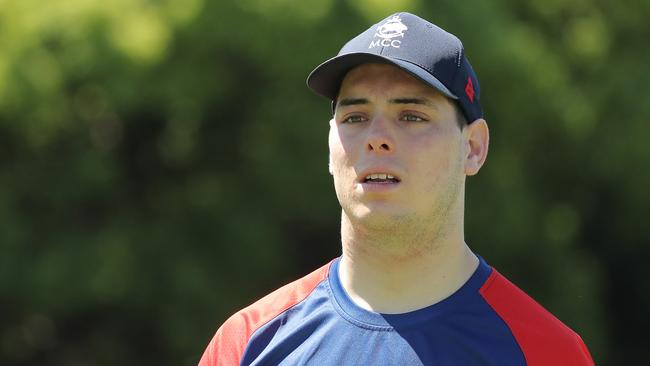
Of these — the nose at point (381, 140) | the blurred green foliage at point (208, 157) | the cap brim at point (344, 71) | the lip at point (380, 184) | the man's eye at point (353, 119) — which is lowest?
the blurred green foliage at point (208, 157)

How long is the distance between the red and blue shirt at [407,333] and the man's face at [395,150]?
194 millimetres

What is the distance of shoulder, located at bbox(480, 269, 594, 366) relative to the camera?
6.63 feet

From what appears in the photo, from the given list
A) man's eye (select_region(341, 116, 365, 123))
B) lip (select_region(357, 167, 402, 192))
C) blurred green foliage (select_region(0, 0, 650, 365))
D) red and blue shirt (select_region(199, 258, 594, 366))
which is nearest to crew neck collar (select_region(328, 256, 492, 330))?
red and blue shirt (select_region(199, 258, 594, 366))

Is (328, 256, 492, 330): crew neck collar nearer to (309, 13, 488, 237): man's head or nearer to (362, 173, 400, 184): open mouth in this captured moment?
(309, 13, 488, 237): man's head

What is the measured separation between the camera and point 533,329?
2057 millimetres

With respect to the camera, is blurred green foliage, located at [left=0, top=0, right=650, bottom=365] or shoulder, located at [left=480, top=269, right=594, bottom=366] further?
blurred green foliage, located at [left=0, top=0, right=650, bottom=365]

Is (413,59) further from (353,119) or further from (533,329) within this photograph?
(533,329)

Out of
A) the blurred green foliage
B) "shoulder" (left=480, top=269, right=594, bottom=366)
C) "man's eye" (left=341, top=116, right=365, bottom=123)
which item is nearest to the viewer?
"shoulder" (left=480, top=269, right=594, bottom=366)

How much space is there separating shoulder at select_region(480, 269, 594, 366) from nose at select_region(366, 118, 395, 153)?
347 mm

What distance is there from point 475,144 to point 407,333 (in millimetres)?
432

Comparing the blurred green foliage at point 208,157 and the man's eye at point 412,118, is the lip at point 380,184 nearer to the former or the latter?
the man's eye at point 412,118

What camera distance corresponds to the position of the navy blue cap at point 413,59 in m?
2.08

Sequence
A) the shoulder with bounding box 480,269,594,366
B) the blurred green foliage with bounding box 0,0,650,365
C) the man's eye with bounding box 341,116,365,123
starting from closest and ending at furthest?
1. the shoulder with bounding box 480,269,594,366
2. the man's eye with bounding box 341,116,365,123
3. the blurred green foliage with bounding box 0,0,650,365

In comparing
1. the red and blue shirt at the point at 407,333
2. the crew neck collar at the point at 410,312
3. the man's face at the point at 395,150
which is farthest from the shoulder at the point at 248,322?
the man's face at the point at 395,150
